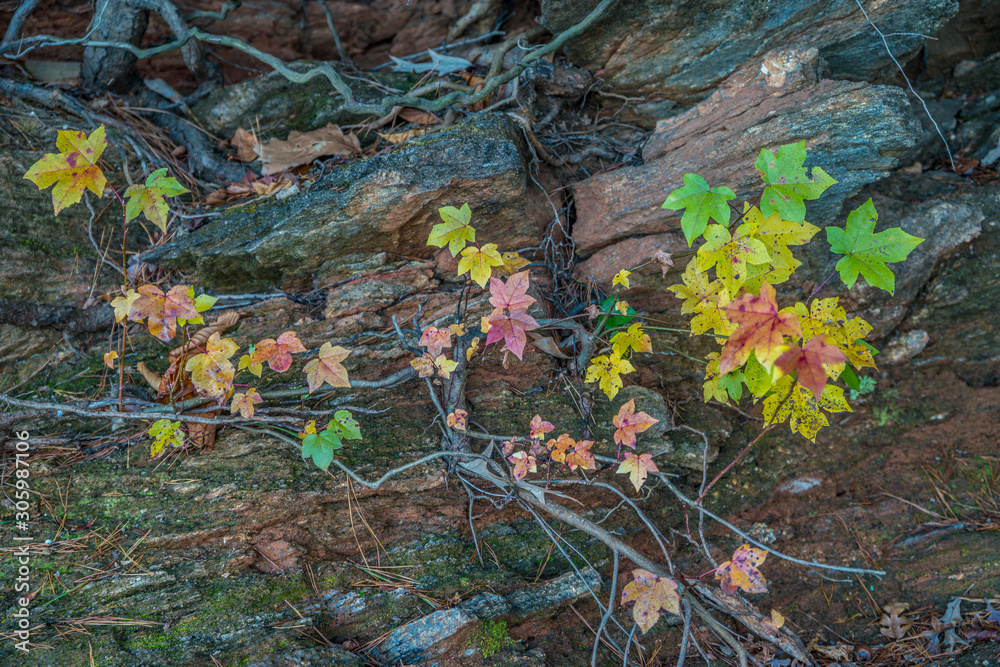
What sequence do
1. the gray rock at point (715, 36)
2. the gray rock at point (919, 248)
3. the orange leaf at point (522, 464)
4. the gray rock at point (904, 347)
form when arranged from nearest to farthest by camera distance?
1. the orange leaf at point (522, 464)
2. the gray rock at point (715, 36)
3. the gray rock at point (919, 248)
4. the gray rock at point (904, 347)

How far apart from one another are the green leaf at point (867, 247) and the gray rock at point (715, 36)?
4.13ft

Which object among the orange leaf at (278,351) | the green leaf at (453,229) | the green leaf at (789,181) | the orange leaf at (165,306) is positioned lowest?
the orange leaf at (278,351)

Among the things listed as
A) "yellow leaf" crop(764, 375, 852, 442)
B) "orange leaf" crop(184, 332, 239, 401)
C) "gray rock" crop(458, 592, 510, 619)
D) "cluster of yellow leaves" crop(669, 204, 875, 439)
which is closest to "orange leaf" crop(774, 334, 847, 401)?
"cluster of yellow leaves" crop(669, 204, 875, 439)

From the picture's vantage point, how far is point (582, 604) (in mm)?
2479

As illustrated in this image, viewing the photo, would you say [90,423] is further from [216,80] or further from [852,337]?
[852,337]

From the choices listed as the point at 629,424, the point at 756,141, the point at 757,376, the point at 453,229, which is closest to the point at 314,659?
the point at 629,424

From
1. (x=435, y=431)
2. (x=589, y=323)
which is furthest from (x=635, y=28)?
(x=435, y=431)

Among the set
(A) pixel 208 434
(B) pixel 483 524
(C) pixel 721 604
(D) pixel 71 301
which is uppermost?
(D) pixel 71 301

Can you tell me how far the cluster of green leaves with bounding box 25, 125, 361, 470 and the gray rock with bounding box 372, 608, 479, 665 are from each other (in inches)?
30.6

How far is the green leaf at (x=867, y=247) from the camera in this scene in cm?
199

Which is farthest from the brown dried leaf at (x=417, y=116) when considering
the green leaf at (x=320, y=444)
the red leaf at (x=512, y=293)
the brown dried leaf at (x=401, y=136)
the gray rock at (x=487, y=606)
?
the gray rock at (x=487, y=606)

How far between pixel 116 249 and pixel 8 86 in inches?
40.7

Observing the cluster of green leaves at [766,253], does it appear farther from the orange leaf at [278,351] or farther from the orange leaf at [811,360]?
the orange leaf at [278,351]

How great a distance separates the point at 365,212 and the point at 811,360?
6.52 ft
